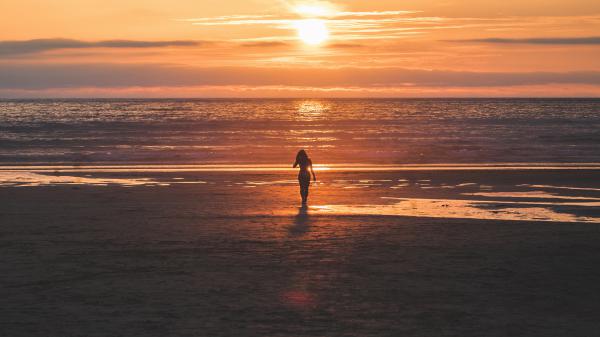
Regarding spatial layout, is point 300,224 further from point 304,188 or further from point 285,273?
point 285,273

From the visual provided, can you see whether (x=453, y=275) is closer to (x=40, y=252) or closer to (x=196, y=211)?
(x=40, y=252)

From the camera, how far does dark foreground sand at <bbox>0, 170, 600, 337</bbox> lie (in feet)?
30.4

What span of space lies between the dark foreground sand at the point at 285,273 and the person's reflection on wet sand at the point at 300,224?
24 millimetres

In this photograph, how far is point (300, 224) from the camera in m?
17.0

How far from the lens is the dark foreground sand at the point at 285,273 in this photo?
9.27m

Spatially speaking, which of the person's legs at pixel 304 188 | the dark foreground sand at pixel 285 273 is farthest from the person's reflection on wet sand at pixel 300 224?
the person's legs at pixel 304 188

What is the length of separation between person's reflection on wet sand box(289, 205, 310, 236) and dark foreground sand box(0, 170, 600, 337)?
2cm

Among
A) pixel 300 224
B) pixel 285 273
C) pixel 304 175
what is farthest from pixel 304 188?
pixel 285 273

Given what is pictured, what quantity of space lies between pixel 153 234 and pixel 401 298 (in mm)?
6807

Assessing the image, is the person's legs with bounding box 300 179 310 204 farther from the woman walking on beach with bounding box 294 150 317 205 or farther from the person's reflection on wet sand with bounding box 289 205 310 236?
the person's reflection on wet sand with bounding box 289 205 310 236

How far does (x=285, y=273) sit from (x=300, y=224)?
16.9 ft

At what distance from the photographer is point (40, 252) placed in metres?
13.7

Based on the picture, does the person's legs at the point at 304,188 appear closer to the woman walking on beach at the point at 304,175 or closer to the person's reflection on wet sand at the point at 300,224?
the woman walking on beach at the point at 304,175

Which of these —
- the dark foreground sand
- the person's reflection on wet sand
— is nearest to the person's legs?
the dark foreground sand
